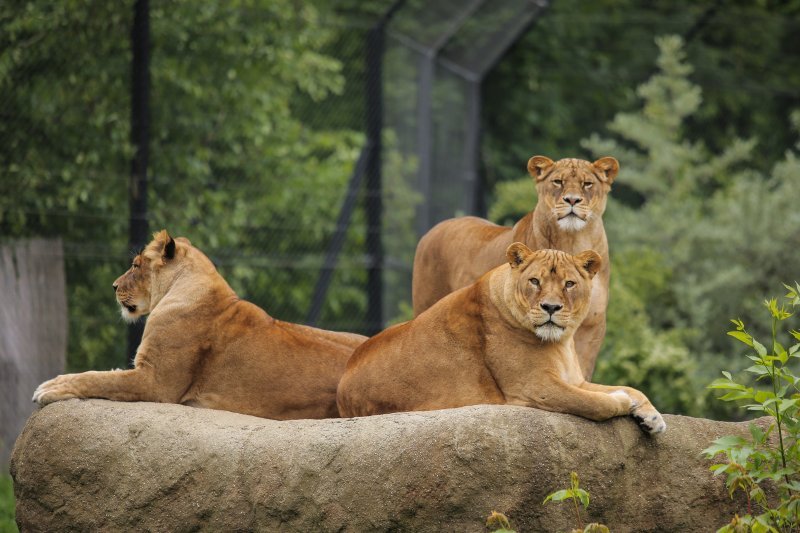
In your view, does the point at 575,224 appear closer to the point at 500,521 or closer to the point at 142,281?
the point at 500,521

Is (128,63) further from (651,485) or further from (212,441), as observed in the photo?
(651,485)

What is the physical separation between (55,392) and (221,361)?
0.85 metres

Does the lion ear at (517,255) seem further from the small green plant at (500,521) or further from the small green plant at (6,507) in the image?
the small green plant at (6,507)

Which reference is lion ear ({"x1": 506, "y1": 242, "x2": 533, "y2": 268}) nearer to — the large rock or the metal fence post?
the large rock

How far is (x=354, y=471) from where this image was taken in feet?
Result: 18.9

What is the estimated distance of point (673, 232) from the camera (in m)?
13.2

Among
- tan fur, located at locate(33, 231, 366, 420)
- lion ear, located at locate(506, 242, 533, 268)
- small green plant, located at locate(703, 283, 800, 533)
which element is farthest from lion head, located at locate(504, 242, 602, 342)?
tan fur, located at locate(33, 231, 366, 420)

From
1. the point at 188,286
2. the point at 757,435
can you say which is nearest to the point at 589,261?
the point at 757,435

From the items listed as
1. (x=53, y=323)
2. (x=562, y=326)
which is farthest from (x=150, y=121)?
(x=562, y=326)

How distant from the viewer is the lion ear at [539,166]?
23.6 feet

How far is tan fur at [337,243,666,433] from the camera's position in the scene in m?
5.96

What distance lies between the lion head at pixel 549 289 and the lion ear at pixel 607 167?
3.57ft

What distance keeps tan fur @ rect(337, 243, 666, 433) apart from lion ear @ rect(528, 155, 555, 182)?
107 centimetres

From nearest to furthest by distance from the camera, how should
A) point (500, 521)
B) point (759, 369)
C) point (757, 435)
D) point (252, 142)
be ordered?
point (500, 521) → point (757, 435) → point (759, 369) → point (252, 142)
